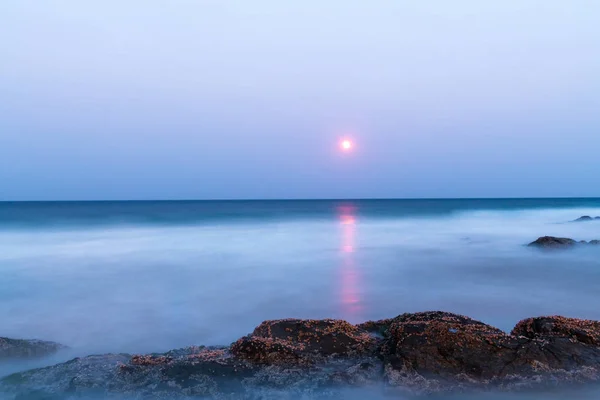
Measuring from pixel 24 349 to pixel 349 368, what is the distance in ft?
14.5

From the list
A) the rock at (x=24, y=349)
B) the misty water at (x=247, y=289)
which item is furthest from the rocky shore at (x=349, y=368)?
the rock at (x=24, y=349)

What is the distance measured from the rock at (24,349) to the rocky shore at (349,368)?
112 cm

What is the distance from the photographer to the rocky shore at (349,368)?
486cm

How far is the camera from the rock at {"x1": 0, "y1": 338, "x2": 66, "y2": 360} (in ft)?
21.0

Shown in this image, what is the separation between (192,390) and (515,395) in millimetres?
→ 3177

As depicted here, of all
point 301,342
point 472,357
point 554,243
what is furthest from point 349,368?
point 554,243

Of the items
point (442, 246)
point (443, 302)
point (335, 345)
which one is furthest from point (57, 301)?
point (442, 246)

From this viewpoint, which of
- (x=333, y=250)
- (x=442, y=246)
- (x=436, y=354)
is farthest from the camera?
(x=442, y=246)

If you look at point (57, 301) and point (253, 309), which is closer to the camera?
point (253, 309)

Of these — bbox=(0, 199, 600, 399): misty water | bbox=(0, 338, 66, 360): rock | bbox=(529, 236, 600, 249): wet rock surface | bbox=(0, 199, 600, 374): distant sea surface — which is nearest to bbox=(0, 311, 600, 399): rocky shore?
bbox=(0, 199, 600, 399): misty water

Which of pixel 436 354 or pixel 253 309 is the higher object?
pixel 436 354

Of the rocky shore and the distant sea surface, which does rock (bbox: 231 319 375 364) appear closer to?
the rocky shore

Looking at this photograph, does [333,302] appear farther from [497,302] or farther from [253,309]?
[497,302]

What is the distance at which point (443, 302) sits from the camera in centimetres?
1103
